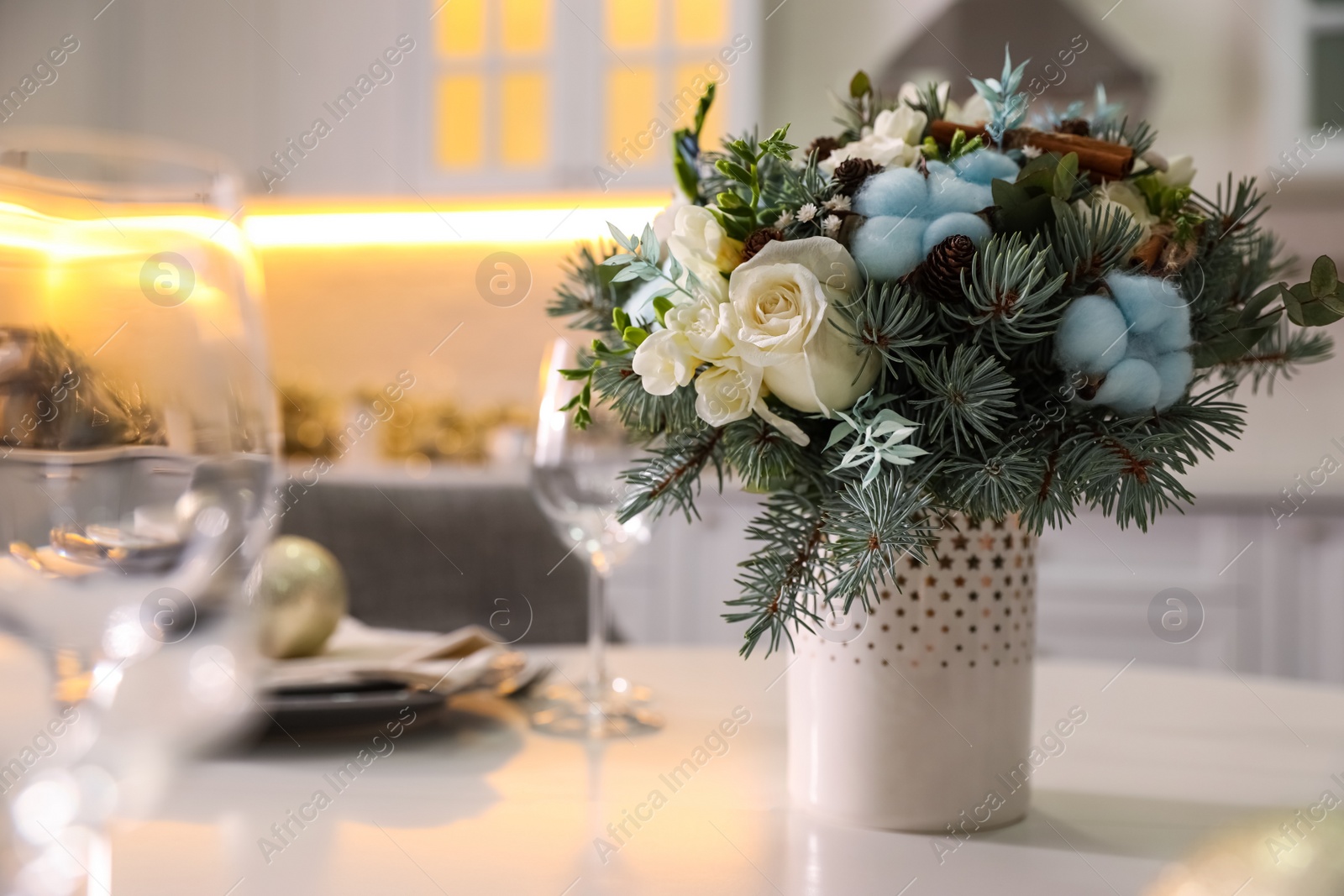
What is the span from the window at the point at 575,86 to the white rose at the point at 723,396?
1.84 m

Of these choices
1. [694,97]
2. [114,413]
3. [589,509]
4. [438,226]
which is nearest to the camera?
[114,413]

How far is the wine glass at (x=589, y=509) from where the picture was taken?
62 cm

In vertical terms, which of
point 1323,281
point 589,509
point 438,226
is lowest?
point 589,509

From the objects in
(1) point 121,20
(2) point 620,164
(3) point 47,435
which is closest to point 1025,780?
(3) point 47,435

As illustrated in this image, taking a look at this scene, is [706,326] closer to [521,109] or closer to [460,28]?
[521,109]

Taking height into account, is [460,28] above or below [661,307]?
above

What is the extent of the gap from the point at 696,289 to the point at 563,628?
0.87 meters

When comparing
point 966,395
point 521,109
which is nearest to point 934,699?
point 966,395

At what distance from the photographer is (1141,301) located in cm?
37

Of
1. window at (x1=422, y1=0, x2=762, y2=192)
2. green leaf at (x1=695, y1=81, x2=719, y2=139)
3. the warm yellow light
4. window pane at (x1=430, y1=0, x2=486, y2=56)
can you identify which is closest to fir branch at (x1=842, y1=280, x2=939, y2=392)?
green leaf at (x1=695, y1=81, x2=719, y2=139)

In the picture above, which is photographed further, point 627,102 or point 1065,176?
point 627,102

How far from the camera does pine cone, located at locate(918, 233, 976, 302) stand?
0.37 meters

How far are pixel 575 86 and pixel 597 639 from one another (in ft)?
6.01

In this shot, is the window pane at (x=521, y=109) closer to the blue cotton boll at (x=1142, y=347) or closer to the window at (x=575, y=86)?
the window at (x=575, y=86)
